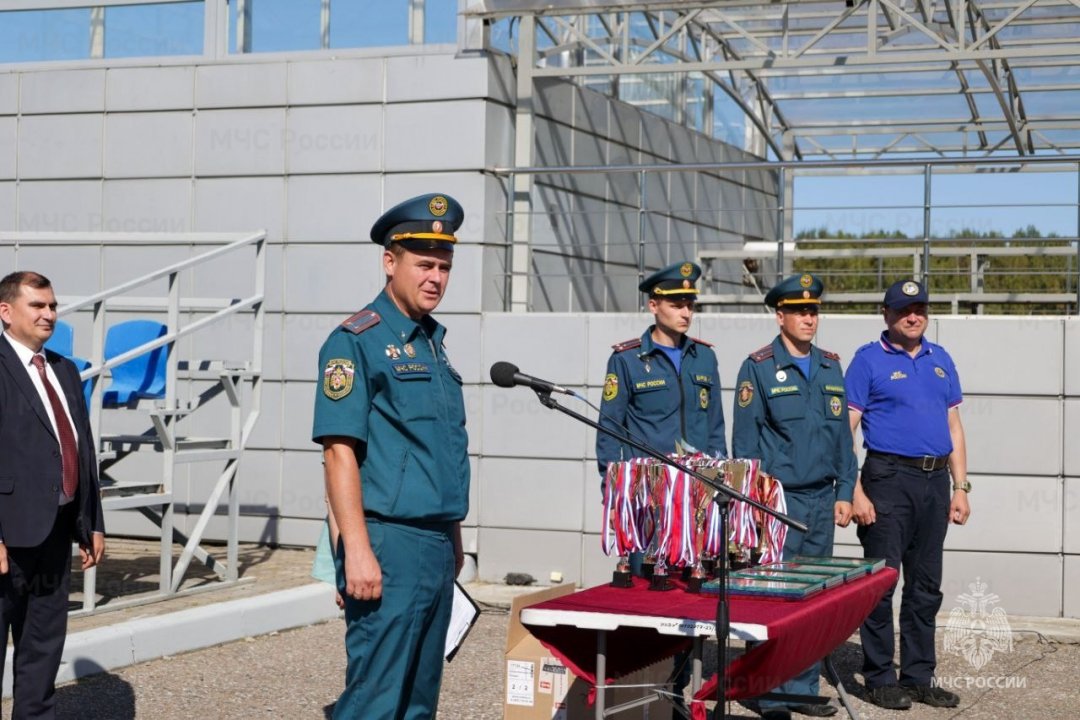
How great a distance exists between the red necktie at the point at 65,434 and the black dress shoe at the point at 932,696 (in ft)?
12.9

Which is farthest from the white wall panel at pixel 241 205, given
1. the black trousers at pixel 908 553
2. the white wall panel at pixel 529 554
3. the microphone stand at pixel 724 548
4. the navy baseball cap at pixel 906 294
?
the microphone stand at pixel 724 548

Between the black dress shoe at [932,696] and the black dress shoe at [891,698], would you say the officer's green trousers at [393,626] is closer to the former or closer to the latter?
the black dress shoe at [891,698]

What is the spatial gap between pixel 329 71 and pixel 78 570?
3.83 metres

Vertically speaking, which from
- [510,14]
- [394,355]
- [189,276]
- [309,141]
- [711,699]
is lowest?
[711,699]

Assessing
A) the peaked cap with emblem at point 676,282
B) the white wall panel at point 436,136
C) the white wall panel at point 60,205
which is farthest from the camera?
the white wall panel at point 60,205

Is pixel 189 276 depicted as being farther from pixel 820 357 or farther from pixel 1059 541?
pixel 1059 541

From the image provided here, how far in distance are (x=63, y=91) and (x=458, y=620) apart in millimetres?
7762

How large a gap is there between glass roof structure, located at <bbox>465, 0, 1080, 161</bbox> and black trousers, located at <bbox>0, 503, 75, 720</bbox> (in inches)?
223

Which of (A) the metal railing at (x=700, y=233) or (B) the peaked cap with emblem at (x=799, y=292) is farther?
(A) the metal railing at (x=700, y=233)

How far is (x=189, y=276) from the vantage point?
417 inches

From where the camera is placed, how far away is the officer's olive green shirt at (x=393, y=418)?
4094mm

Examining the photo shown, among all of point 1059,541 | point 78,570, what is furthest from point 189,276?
point 1059,541

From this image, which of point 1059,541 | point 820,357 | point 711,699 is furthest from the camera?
point 1059,541

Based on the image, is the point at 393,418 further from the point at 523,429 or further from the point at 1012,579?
the point at 1012,579
